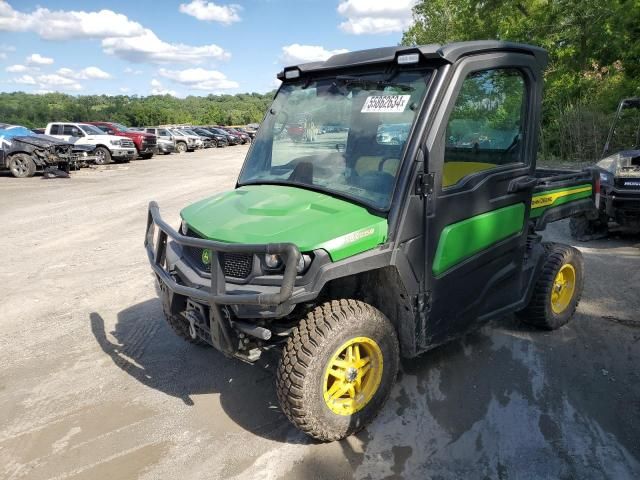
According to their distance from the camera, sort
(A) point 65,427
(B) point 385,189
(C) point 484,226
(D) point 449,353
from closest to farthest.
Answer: (B) point 385,189 → (A) point 65,427 → (C) point 484,226 → (D) point 449,353

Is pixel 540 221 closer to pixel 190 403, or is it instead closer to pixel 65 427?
pixel 190 403

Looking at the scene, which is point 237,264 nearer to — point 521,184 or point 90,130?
point 521,184

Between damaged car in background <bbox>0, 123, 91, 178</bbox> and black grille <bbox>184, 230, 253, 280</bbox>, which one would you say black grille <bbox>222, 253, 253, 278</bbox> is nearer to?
black grille <bbox>184, 230, 253, 280</bbox>

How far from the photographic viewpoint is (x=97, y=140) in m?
21.7

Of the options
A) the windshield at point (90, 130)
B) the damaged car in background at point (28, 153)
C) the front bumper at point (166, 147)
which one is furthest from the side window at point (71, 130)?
the front bumper at point (166, 147)

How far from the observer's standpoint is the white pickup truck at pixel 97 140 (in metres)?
21.3

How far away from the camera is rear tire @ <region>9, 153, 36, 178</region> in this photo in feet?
54.6

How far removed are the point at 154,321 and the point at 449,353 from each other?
2.74 meters

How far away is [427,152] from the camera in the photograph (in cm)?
305

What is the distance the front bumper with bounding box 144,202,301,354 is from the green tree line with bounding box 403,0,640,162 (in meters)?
15.0

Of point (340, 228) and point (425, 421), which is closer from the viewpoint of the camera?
point (340, 228)

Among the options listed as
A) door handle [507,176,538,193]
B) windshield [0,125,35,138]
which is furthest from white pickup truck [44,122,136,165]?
door handle [507,176,538,193]

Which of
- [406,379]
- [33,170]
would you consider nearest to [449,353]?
[406,379]

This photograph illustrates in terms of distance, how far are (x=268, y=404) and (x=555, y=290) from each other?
9.00 ft
